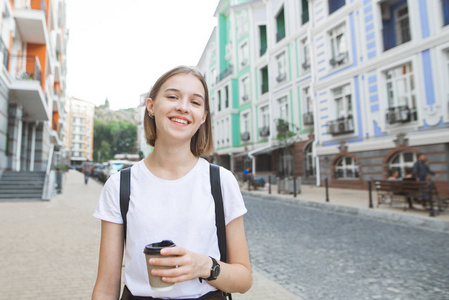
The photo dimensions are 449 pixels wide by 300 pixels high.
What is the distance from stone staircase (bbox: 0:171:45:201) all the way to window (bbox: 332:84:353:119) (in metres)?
15.2

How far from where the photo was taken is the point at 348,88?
16.3m

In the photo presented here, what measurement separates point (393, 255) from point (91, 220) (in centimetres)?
650

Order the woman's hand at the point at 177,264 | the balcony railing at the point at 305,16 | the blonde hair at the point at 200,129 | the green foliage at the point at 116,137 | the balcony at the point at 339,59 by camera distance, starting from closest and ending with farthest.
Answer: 1. the woman's hand at the point at 177,264
2. the blonde hair at the point at 200,129
3. the balcony at the point at 339,59
4. the balcony railing at the point at 305,16
5. the green foliage at the point at 116,137

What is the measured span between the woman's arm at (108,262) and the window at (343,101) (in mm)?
16521

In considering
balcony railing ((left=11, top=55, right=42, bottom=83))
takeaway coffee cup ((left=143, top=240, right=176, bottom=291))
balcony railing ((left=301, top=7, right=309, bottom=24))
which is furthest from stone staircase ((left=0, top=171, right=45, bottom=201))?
balcony railing ((left=301, top=7, right=309, bottom=24))

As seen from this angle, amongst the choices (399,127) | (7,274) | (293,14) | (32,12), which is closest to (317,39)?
(293,14)

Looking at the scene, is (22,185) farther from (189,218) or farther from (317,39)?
(317,39)

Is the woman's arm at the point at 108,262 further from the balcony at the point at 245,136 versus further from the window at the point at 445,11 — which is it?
the balcony at the point at 245,136

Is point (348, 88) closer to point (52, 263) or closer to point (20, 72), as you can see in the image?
point (52, 263)

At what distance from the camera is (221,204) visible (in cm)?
134

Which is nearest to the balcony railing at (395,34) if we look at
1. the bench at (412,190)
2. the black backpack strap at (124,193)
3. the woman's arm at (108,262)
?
the bench at (412,190)

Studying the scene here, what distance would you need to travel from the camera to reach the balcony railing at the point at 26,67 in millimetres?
14370

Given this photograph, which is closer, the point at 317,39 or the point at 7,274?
the point at 7,274

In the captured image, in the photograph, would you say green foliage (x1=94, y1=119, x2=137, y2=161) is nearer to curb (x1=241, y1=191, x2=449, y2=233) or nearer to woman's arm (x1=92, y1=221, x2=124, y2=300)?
curb (x1=241, y1=191, x2=449, y2=233)
